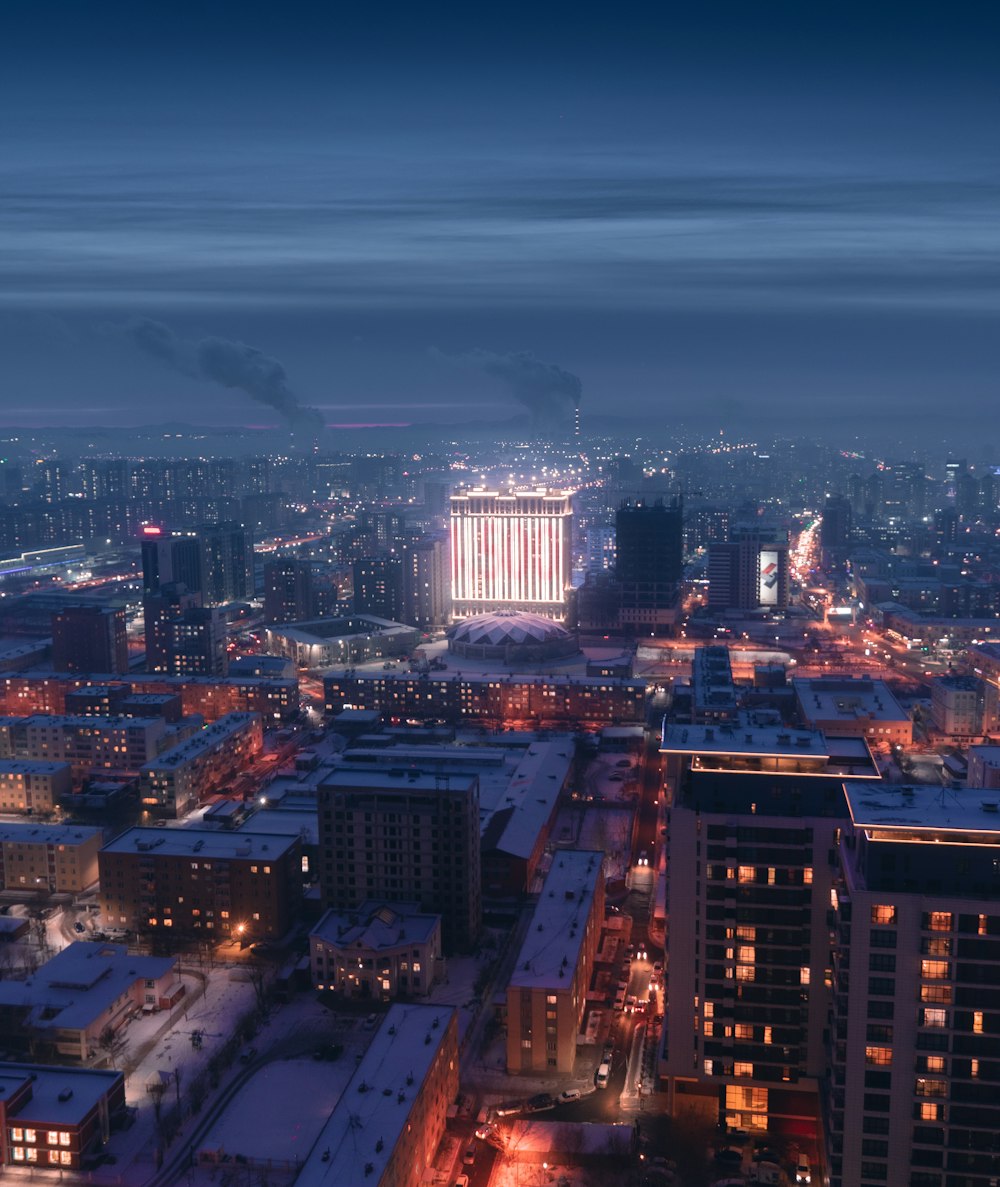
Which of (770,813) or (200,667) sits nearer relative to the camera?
(770,813)

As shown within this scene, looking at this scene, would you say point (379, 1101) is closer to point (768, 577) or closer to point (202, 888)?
point (202, 888)

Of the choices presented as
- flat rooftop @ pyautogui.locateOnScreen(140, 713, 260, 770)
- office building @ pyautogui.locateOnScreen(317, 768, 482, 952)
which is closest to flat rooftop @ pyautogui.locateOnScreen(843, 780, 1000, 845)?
office building @ pyautogui.locateOnScreen(317, 768, 482, 952)

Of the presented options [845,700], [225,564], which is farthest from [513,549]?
[845,700]

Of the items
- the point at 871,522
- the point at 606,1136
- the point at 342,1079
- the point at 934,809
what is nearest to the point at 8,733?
the point at 342,1079

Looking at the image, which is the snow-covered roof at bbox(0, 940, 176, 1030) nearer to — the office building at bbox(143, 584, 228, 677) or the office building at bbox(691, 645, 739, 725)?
the office building at bbox(691, 645, 739, 725)

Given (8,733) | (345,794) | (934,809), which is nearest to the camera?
(934,809)

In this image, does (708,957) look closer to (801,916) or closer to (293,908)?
(801,916)

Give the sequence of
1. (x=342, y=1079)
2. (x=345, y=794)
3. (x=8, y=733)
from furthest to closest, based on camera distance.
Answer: (x=8, y=733)
(x=345, y=794)
(x=342, y=1079)
